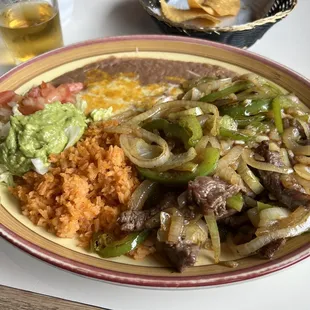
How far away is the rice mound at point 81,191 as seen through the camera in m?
2.19

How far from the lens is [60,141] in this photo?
2426 mm

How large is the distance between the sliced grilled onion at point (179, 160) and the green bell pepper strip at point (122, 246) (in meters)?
0.34

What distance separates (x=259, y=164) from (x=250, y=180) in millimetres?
95

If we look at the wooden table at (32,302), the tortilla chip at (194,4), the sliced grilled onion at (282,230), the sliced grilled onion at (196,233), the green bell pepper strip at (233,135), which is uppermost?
the tortilla chip at (194,4)

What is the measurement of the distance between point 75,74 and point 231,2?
50.0 inches

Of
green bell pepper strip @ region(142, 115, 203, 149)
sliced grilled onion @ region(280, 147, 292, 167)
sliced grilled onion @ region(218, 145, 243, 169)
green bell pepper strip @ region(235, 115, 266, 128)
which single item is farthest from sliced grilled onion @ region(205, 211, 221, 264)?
green bell pepper strip @ region(235, 115, 266, 128)

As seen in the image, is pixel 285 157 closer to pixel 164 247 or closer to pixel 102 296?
pixel 164 247

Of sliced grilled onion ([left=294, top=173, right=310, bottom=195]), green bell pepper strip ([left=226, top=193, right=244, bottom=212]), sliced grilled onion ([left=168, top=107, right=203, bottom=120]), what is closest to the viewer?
green bell pepper strip ([left=226, top=193, right=244, bottom=212])

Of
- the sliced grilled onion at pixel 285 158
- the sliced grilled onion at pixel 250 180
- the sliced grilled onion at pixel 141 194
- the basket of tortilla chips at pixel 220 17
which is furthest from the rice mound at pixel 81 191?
the basket of tortilla chips at pixel 220 17

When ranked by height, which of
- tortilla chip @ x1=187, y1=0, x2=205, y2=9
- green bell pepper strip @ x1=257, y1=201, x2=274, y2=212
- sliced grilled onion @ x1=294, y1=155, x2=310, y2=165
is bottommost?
green bell pepper strip @ x1=257, y1=201, x2=274, y2=212

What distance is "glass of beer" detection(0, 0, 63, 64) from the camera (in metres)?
2.99

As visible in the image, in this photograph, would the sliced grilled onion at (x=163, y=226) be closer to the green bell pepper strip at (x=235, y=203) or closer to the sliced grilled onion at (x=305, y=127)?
the green bell pepper strip at (x=235, y=203)

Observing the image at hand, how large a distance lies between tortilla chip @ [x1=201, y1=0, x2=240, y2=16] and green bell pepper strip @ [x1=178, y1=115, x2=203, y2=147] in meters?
1.21

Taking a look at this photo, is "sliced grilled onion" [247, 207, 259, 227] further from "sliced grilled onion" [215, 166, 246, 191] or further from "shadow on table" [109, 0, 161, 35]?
"shadow on table" [109, 0, 161, 35]
